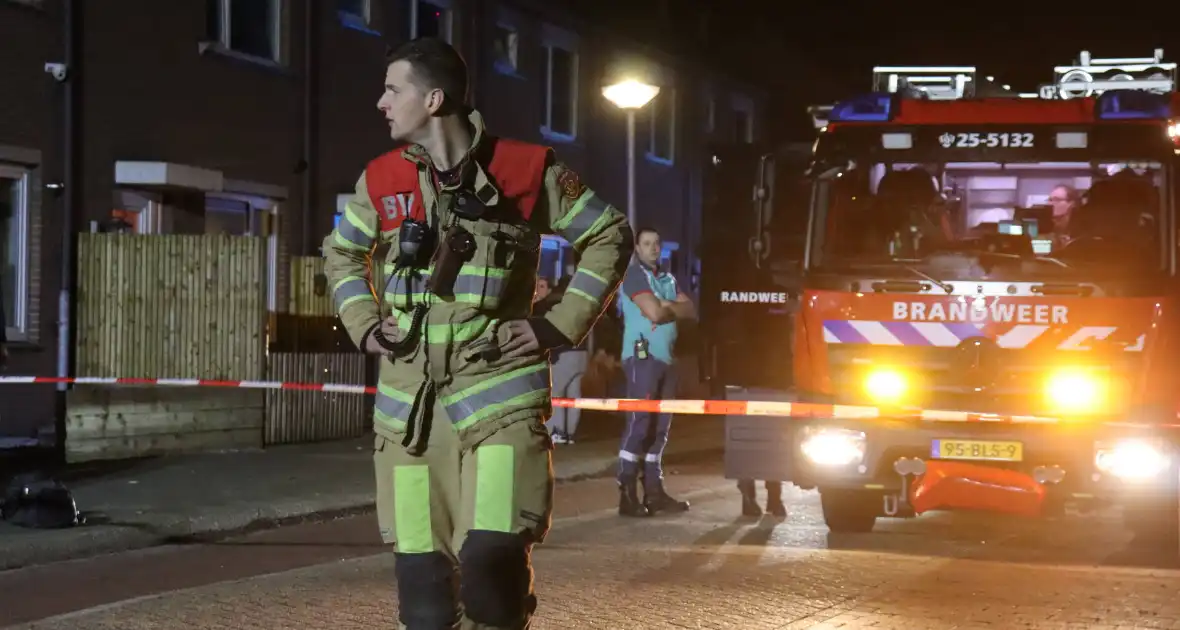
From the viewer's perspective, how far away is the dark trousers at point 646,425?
1191 centimetres

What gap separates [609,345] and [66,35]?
8.49 m

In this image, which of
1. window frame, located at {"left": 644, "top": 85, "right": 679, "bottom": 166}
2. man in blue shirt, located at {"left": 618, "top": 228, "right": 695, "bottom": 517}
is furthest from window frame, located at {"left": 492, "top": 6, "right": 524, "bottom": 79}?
man in blue shirt, located at {"left": 618, "top": 228, "right": 695, "bottom": 517}

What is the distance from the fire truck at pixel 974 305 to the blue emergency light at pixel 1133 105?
12 mm

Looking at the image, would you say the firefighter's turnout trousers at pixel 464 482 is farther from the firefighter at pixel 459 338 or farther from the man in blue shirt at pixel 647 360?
the man in blue shirt at pixel 647 360

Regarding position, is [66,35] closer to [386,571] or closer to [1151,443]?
[386,571]

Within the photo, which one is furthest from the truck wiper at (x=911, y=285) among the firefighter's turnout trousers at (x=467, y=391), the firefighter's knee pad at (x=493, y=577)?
the firefighter's knee pad at (x=493, y=577)

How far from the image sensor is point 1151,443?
10023 millimetres

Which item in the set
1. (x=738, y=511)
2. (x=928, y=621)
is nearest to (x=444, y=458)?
(x=928, y=621)

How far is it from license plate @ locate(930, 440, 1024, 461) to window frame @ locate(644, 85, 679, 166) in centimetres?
2207

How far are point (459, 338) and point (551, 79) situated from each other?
23.7m

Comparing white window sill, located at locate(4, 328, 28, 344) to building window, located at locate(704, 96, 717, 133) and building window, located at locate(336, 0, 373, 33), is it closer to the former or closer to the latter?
building window, located at locate(336, 0, 373, 33)

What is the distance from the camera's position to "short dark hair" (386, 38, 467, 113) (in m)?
5.11

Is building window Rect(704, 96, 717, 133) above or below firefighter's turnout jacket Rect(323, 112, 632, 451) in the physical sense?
above

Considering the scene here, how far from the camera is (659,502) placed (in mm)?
12125
